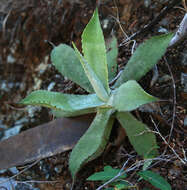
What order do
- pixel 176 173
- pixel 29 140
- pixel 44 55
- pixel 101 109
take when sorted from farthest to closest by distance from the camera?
pixel 44 55
pixel 29 140
pixel 101 109
pixel 176 173

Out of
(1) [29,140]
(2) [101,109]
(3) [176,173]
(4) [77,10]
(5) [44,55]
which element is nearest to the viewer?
(3) [176,173]

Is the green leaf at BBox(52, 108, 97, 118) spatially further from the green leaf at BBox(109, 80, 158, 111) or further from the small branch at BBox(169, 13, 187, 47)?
the small branch at BBox(169, 13, 187, 47)

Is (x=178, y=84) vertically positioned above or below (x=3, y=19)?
below

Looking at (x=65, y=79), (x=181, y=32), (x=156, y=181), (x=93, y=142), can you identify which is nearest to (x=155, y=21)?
(x=181, y=32)

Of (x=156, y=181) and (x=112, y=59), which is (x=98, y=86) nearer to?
(x=112, y=59)

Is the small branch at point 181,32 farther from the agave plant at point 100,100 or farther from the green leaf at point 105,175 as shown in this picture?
the green leaf at point 105,175

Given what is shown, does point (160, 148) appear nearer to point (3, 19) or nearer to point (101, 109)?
point (101, 109)

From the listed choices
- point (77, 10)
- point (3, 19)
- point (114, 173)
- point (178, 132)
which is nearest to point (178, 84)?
point (178, 132)
